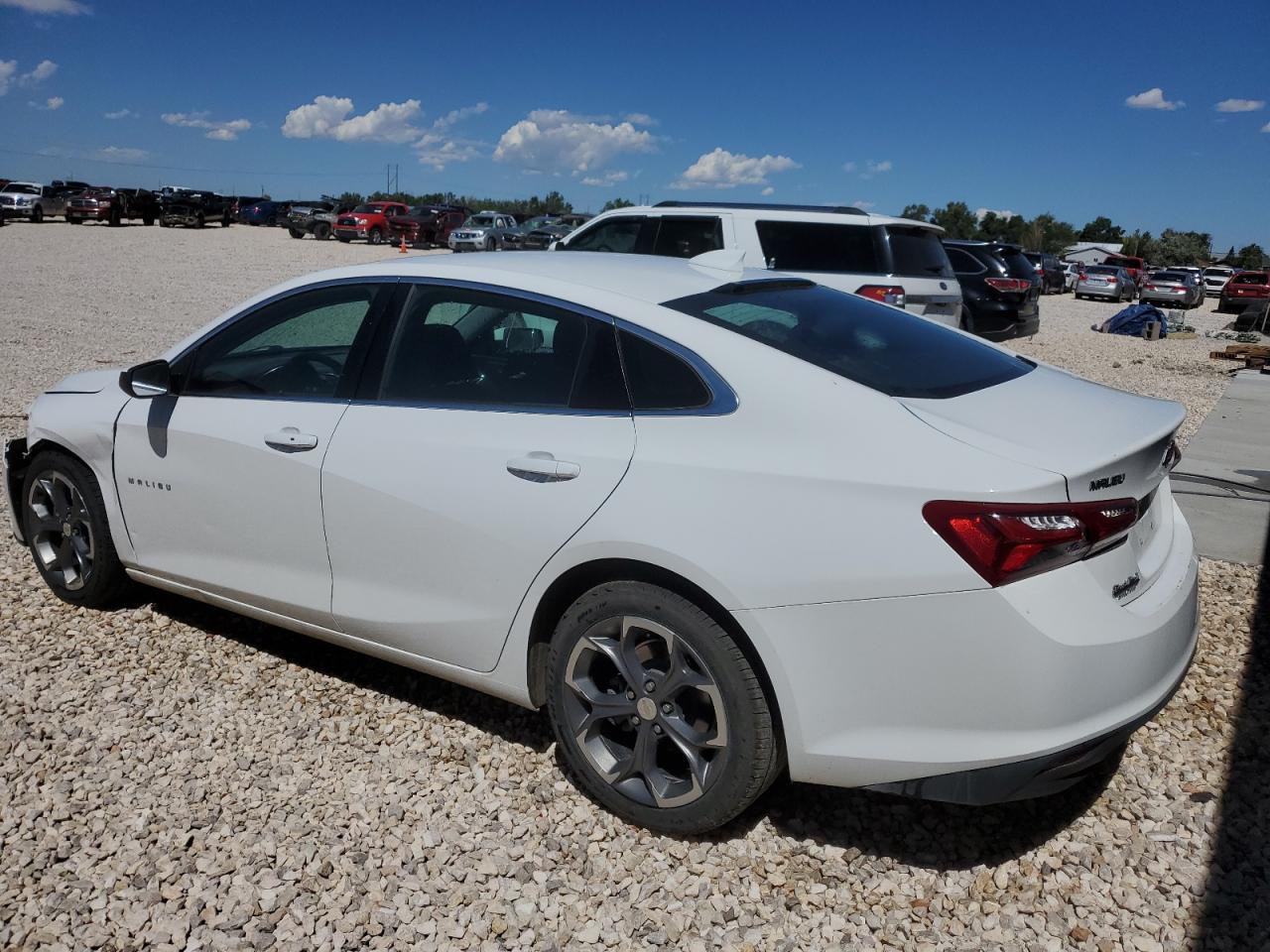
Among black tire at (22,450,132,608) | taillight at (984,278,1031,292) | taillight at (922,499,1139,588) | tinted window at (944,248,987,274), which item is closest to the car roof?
taillight at (922,499,1139,588)

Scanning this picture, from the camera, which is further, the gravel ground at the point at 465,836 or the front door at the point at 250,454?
the front door at the point at 250,454

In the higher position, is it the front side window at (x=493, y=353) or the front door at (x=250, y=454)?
the front side window at (x=493, y=353)

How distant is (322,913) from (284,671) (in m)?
1.46

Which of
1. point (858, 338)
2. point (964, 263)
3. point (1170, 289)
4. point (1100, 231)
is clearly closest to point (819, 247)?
point (858, 338)

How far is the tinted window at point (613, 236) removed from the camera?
10250 millimetres

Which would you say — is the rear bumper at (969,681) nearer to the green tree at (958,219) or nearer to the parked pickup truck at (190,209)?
the parked pickup truck at (190,209)

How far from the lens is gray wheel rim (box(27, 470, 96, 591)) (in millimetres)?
4168

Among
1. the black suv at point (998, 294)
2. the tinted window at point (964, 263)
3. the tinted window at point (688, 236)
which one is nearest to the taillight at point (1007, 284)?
the black suv at point (998, 294)

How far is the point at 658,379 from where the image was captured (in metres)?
2.79

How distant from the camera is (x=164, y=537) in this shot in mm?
3830

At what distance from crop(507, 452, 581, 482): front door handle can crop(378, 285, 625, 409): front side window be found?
0.20m

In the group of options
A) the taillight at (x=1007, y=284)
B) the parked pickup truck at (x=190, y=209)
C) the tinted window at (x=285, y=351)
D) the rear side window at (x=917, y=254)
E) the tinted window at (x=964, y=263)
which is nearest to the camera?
the tinted window at (x=285, y=351)

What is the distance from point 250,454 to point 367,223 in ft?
122

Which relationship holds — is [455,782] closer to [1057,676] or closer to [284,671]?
[284,671]
